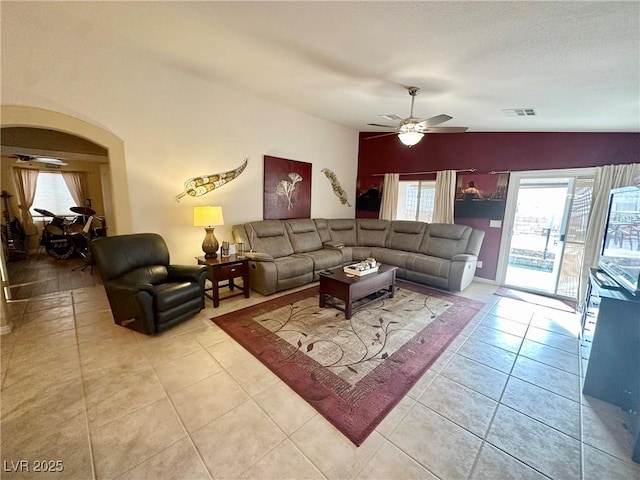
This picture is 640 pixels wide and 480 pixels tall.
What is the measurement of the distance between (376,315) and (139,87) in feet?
13.3

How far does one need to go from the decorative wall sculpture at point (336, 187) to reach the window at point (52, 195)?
23.1 ft

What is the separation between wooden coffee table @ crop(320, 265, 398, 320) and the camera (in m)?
3.06

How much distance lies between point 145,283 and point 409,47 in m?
3.31

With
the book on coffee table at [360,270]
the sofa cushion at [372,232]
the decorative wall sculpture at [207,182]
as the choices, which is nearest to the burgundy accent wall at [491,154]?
the sofa cushion at [372,232]

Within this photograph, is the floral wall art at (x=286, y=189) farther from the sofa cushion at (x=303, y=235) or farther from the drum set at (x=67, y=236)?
the drum set at (x=67, y=236)

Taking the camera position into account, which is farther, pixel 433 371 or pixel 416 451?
pixel 433 371

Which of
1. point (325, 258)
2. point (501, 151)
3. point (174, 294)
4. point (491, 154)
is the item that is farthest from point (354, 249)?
point (174, 294)

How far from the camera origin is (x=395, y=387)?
2.00 metres

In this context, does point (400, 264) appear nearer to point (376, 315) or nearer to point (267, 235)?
point (376, 315)

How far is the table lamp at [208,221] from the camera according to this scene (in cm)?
343

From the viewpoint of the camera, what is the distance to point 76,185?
689cm

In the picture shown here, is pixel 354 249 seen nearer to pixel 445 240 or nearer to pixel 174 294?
pixel 445 240

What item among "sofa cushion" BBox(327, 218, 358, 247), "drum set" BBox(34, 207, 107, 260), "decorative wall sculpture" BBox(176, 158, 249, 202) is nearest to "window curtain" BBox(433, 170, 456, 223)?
"sofa cushion" BBox(327, 218, 358, 247)

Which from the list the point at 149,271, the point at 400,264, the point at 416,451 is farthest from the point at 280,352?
the point at 400,264
